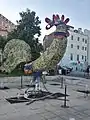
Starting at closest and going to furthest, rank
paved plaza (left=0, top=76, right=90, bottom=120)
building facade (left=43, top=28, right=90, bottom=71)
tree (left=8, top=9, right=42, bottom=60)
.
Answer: paved plaza (left=0, top=76, right=90, bottom=120) < tree (left=8, top=9, right=42, bottom=60) < building facade (left=43, top=28, right=90, bottom=71)

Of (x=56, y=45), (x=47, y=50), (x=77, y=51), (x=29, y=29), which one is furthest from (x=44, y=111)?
(x=77, y=51)

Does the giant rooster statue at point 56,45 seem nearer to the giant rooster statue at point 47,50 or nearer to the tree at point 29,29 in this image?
the giant rooster statue at point 47,50

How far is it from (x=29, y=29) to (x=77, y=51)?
1625 cm

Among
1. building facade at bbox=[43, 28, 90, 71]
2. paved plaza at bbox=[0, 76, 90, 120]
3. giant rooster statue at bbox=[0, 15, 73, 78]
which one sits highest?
building facade at bbox=[43, 28, 90, 71]

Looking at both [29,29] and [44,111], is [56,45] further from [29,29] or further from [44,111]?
[29,29]

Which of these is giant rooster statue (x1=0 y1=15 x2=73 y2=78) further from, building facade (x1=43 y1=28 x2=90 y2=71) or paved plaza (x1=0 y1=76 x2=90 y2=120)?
building facade (x1=43 y1=28 x2=90 y2=71)

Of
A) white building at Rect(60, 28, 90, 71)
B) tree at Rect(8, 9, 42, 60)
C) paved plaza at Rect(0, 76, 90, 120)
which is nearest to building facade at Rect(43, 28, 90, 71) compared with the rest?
white building at Rect(60, 28, 90, 71)

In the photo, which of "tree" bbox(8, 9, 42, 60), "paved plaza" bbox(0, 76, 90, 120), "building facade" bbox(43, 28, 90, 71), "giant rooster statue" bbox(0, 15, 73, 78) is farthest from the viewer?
"building facade" bbox(43, 28, 90, 71)

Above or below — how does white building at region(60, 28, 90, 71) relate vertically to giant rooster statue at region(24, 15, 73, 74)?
above

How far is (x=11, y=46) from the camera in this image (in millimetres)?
8828

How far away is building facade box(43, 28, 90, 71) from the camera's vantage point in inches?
1486

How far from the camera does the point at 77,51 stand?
39.2 m

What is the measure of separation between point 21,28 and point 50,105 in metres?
17.9

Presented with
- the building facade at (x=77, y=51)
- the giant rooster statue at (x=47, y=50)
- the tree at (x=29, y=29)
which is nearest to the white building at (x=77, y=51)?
the building facade at (x=77, y=51)
